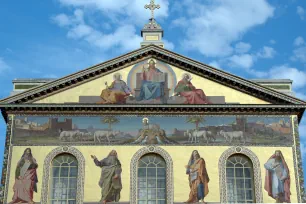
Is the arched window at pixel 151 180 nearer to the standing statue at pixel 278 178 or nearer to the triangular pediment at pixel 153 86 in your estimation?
the triangular pediment at pixel 153 86

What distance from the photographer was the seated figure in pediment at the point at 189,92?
85.8ft

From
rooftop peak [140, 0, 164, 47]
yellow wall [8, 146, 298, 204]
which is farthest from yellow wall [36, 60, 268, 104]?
rooftop peak [140, 0, 164, 47]

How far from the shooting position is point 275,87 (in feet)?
88.9

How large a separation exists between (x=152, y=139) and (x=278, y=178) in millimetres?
5543

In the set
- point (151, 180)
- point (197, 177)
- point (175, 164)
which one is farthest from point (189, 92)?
point (151, 180)

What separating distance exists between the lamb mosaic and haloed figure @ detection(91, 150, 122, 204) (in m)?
0.78

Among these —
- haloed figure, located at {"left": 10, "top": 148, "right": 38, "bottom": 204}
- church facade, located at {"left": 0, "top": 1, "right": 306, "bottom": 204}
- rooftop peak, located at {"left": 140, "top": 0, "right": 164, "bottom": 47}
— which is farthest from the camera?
rooftop peak, located at {"left": 140, "top": 0, "right": 164, "bottom": 47}

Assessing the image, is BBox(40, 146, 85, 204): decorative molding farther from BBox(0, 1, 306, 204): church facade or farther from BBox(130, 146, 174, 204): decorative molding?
BBox(130, 146, 174, 204): decorative molding

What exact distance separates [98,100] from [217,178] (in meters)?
6.26

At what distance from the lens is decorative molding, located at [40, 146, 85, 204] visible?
24.3m

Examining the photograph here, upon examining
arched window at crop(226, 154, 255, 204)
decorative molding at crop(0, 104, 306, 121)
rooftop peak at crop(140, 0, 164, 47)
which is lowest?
arched window at crop(226, 154, 255, 204)

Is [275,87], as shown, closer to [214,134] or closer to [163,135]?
[214,134]

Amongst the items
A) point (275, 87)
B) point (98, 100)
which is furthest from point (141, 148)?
point (275, 87)

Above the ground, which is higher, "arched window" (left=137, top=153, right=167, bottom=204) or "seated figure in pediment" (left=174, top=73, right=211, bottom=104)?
"seated figure in pediment" (left=174, top=73, right=211, bottom=104)
